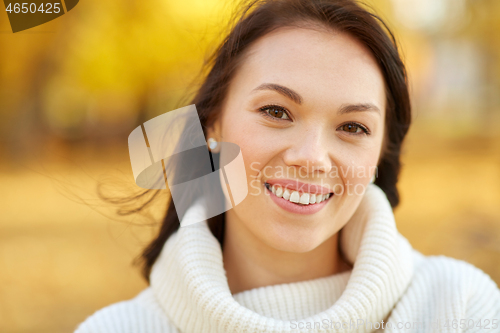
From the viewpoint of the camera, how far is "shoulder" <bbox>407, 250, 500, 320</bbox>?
1.35 metres

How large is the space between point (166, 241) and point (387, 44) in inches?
42.3

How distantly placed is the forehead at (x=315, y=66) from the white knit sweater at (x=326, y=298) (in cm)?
49

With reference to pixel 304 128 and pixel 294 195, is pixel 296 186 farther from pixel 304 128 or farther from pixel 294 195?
pixel 304 128

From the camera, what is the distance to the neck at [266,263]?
1451 mm

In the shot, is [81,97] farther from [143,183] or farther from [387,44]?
[387,44]

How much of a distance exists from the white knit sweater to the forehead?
1.60ft

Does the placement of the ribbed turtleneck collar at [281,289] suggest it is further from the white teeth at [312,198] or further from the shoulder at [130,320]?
the white teeth at [312,198]

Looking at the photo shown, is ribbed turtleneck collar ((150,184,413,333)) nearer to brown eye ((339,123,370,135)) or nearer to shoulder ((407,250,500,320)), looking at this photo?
shoulder ((407,250,500,320))

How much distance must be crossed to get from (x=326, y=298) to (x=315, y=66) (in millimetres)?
779

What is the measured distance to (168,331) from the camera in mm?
1363

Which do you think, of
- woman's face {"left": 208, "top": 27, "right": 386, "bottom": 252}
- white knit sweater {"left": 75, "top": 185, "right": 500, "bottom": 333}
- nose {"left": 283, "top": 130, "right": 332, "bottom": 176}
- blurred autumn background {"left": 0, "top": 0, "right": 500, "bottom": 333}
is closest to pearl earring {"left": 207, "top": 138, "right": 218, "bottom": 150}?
woman's face {"left": 208, "top": 27, "right": 386, "bottom": 252}

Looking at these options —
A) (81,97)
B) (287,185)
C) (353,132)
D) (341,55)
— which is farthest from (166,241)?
(81,97)

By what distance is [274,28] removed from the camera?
1.38m

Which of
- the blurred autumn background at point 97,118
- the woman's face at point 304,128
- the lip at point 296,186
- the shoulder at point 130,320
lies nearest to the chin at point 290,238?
the woman's face at point 304,128
